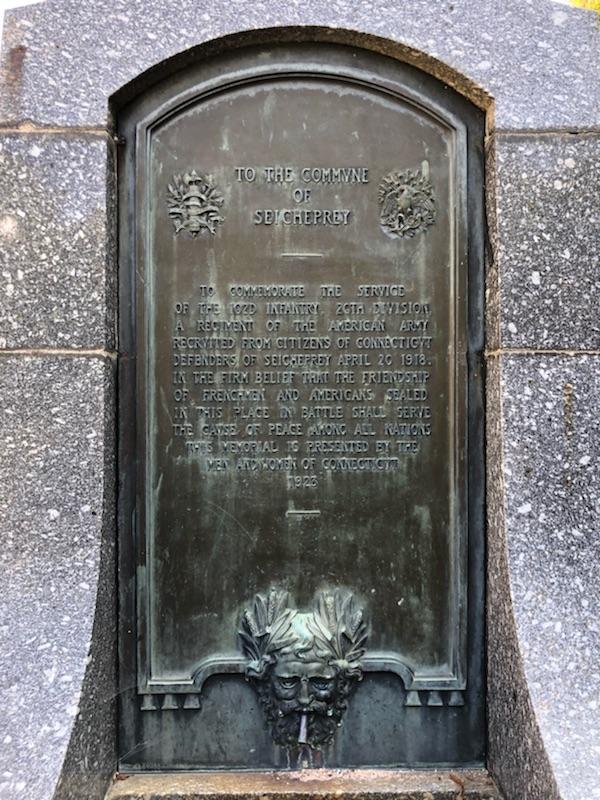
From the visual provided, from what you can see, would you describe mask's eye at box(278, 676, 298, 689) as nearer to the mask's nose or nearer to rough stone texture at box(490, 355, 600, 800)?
the mask's nose

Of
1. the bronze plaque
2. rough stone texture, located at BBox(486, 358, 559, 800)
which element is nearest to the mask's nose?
the bronze plaque

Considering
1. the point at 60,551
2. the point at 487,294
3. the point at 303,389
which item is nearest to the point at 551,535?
the point at 487,294

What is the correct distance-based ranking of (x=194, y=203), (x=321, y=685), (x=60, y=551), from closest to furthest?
(x=60, y=551) → (x=321, y=685) → (x=194, y=203)

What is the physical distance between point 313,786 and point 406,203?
283cm

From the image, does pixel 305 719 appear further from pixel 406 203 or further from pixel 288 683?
pixel 406 203

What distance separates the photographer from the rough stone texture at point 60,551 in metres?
3.01

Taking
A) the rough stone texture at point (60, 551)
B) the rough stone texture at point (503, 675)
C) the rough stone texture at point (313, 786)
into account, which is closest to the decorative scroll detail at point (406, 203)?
the rough stone texture at point (503, 675)

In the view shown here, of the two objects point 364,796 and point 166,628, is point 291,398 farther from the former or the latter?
point 364,796

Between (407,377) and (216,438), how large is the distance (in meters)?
1.00

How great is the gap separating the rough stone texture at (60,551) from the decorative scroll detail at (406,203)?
158cm

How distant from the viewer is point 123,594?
11.0 feet

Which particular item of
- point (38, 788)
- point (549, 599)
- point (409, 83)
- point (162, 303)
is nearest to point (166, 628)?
point (38, 788)

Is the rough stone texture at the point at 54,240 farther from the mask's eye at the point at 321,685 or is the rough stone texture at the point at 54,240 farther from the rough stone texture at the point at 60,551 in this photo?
the mask's eye at the point at 321,685

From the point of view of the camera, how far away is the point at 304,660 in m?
3.26
